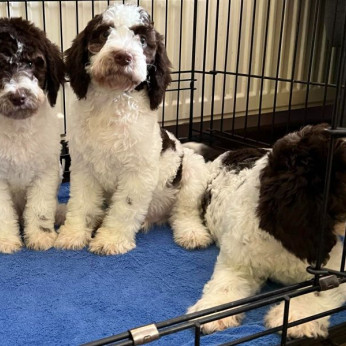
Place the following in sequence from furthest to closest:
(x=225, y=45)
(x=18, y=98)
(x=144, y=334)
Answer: (x=225, y=45), (x=18, y=98), (x=144, y=334)

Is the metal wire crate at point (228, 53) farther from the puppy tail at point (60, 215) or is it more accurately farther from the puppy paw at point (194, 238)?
the puppy paw at point (194, 238)

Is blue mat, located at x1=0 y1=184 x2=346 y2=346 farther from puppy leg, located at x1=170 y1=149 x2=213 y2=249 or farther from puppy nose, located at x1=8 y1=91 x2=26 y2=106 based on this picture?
puppy nose, located at x1=8 y1=91 x2=26 y2=106

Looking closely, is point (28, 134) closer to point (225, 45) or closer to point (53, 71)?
point (53, 71)

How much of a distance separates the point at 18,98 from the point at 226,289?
88cm

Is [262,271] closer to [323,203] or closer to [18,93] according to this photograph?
[323,203]

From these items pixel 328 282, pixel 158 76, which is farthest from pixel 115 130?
pixel 328 282

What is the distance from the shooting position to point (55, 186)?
5.97ft

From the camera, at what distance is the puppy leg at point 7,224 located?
176 cm

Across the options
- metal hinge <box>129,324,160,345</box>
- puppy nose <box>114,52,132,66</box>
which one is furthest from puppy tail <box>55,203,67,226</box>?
metal hinge <box>129,324,160,345</box>

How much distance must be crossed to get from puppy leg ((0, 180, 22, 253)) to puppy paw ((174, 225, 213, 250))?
2.06ft

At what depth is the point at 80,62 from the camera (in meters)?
1.69

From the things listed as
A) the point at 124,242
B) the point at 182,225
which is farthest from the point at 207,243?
the point at 124,242

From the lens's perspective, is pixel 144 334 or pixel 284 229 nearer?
pixel 144 334

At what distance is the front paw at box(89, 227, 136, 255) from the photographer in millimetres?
1822
